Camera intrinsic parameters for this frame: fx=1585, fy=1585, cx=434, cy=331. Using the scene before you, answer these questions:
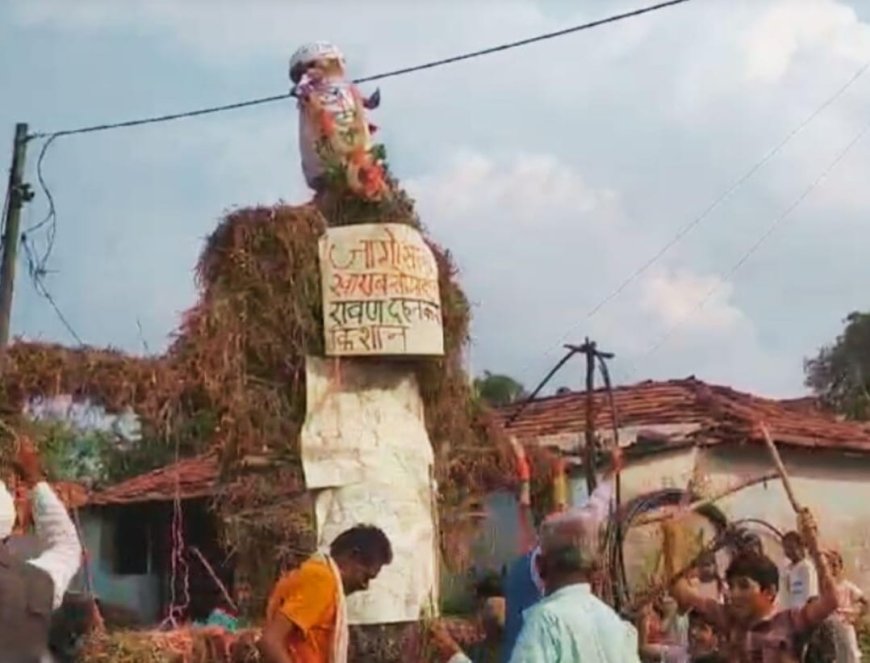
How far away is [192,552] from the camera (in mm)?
13820

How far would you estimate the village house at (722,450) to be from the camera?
15453 millimetres

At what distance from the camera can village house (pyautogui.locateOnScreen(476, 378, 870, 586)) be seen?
1545cm

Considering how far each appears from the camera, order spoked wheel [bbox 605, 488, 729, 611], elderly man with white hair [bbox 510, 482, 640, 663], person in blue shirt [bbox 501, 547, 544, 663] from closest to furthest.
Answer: elderly man with white hair [bbox 510, 482, 640, 663] → person in blue shirt [bbox 501, 547, 544, 663] → spoked wheel [bbox 605, 488, 729, 611]

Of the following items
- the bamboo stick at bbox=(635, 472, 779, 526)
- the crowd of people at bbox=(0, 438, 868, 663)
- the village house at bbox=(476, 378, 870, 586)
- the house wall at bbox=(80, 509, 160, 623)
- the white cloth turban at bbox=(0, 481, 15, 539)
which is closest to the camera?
the crowd of people at bbox=(0, 438, 868, 663)

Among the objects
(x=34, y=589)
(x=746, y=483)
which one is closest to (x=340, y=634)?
(x=34, y=589)

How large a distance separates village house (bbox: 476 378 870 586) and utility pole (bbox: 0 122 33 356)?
199 inches

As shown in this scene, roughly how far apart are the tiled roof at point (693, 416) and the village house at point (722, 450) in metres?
0.01

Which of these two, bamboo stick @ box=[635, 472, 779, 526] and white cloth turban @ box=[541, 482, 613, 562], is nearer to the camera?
white cloth turban @ box=[541, 482, 613, 562]

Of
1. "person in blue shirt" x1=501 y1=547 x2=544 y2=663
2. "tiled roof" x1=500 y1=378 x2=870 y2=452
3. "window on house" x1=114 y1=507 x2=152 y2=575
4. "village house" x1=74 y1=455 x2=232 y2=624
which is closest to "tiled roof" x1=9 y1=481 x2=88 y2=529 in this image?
"person in blue shirt" x1=501 y1=547 x2=544 y2=663

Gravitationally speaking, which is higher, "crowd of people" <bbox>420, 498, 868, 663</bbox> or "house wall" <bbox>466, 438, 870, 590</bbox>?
"house wall" <bbox>466, 438, 870, 590</bbox>

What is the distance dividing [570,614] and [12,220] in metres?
11.8

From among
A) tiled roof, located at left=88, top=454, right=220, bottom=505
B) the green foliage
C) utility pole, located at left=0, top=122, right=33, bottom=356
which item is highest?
utility pole, located at left=0, top=122, right=33, bottom=356

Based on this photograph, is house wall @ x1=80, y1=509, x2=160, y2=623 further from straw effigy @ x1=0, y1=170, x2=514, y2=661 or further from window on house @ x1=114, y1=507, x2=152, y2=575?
straw effigy @ x1=0, y1=170, x2=514, y2=661

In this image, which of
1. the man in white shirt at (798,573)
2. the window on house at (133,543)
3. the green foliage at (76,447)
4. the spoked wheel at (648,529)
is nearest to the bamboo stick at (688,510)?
the spoked wheel at (648,529)
